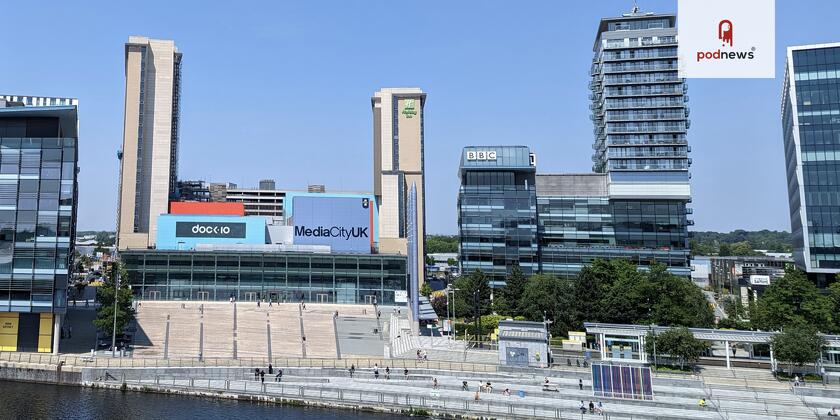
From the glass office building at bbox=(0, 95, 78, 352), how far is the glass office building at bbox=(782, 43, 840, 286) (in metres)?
102

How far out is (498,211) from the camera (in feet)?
389

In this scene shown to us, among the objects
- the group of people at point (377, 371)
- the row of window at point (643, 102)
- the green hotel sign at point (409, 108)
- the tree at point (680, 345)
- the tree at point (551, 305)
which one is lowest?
the group of people at point (377, 371)

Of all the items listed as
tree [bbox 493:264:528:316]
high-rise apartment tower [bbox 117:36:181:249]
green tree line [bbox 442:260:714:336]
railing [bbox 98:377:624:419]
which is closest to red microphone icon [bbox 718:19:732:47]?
railing [bbox 98:377:624:419]

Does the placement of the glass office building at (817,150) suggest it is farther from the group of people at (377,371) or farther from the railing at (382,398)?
the group of people at (377,371)

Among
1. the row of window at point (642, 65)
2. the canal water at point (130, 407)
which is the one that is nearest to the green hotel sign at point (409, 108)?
the row of window at point (642, 65)

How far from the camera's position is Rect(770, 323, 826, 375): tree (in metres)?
51.9

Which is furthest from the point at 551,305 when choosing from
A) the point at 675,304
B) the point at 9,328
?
the point at 9,328

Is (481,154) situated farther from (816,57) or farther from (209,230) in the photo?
(816,57)

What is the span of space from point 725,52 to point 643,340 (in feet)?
126

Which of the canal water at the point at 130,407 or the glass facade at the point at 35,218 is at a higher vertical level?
the glass facade at the point at 35,218

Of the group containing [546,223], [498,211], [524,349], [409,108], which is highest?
[409,108]

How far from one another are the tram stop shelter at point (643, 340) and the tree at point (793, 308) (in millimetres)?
5632

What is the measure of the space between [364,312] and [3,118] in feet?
181

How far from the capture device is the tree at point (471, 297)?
89.8 metres
